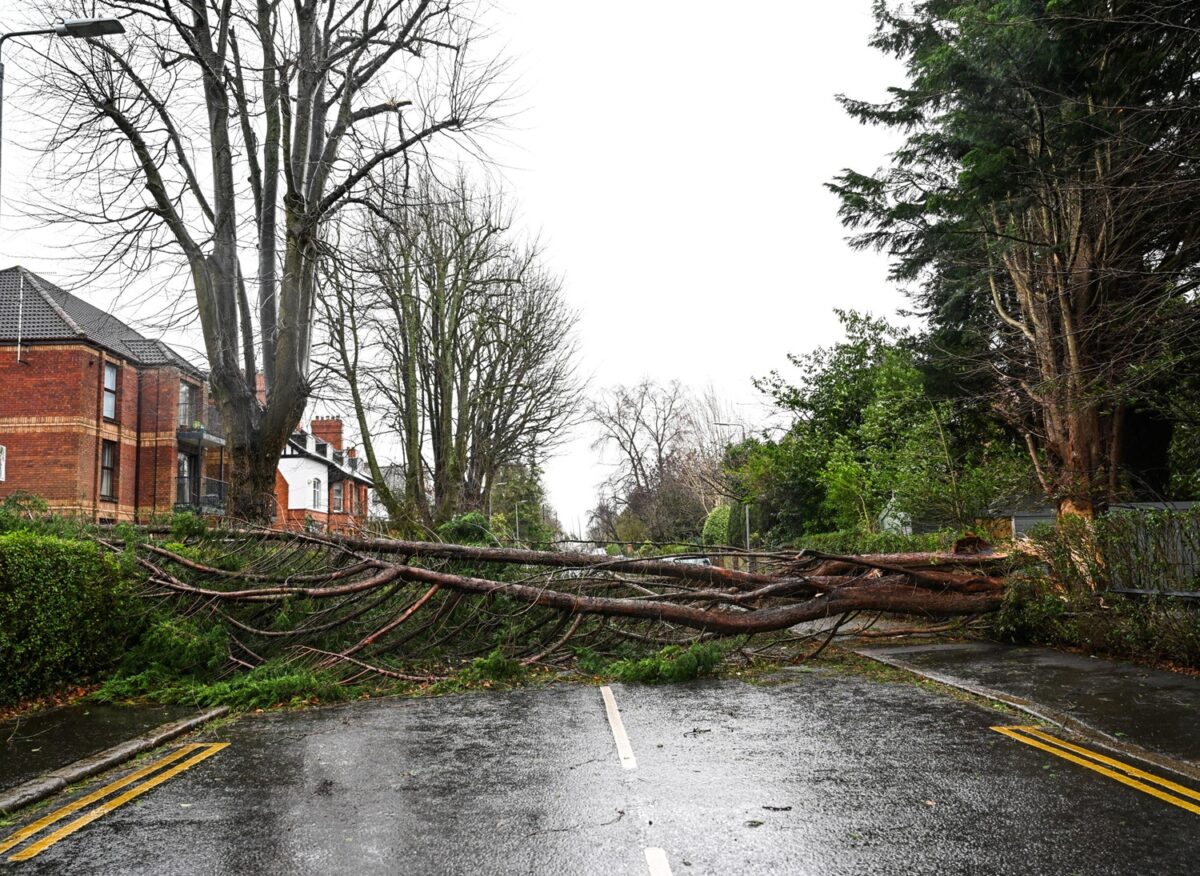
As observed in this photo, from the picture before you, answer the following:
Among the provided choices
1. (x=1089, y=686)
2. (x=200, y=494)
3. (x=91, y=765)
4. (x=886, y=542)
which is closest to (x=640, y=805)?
(x=91, y=765)

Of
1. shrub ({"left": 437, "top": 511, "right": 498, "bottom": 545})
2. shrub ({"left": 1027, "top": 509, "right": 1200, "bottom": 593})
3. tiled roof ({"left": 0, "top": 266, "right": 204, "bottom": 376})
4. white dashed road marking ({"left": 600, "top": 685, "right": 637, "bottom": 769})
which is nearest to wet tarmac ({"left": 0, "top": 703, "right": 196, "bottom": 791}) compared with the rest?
white dashed road marking ({"left": 600, "top": 685, "right": 637, "bottom": 769})

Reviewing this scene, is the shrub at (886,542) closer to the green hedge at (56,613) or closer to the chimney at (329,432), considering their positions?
the green hedge at (56,613)

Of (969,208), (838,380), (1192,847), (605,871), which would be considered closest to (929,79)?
(969,208)

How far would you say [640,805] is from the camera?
573 centimetres

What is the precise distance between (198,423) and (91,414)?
611 cm

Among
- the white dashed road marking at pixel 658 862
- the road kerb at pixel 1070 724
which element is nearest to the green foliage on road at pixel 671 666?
the road kerb at pixel 1070 724

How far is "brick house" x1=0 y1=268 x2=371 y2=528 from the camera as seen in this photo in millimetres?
30062

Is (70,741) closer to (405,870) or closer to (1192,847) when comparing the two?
(405,870)

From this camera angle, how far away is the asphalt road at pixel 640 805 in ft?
15.5

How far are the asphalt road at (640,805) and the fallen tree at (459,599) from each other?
3.01m

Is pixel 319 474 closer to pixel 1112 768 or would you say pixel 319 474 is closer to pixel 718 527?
pixel 718 527

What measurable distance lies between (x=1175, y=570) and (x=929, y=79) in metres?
7.71

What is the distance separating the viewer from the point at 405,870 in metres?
4.61

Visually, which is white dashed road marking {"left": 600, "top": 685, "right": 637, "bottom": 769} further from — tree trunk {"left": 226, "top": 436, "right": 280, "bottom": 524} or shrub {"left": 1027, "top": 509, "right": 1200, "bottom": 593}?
tree trunk {"left": 226, "top": 436, "right": 280, "bottom": 524}
